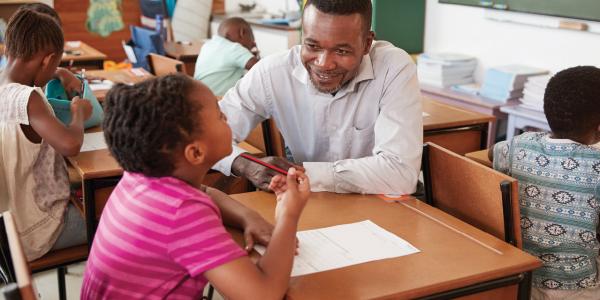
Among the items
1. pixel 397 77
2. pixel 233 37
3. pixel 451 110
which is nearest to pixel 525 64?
pixel 451 110

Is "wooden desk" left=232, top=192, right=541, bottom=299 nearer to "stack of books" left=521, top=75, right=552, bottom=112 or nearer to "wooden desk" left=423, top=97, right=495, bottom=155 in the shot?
"wooden desk" left=423, top=97, right=495, bottom=155

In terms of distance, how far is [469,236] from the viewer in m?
1.51

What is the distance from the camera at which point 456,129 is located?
110 inches

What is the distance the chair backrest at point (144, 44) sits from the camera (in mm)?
4906

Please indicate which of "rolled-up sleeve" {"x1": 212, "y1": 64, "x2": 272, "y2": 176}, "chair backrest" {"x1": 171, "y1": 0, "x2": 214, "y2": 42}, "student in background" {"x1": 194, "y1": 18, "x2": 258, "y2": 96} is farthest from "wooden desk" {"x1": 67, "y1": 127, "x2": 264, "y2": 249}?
"chair backrest" {"x1": 171, "y1": 0, "x2": 214, "y2": 42}

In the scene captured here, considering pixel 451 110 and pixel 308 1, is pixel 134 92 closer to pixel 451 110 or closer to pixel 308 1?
pixel 308 1

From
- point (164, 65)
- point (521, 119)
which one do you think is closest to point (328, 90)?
point (164, 65)

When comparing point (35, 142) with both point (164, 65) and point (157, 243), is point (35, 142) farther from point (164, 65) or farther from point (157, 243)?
point (164, 65)

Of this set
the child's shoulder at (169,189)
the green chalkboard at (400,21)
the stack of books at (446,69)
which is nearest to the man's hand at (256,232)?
the child's shoulder at (169,189)

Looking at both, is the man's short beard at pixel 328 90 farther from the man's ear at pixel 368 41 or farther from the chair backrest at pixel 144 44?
the chair backrest at pixel 144 44

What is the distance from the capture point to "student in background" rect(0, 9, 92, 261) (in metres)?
2.04

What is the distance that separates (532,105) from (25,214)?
2.83 m

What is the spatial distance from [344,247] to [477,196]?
1.41 ft

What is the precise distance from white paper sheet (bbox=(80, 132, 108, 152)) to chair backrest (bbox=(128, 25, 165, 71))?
7.90ft
